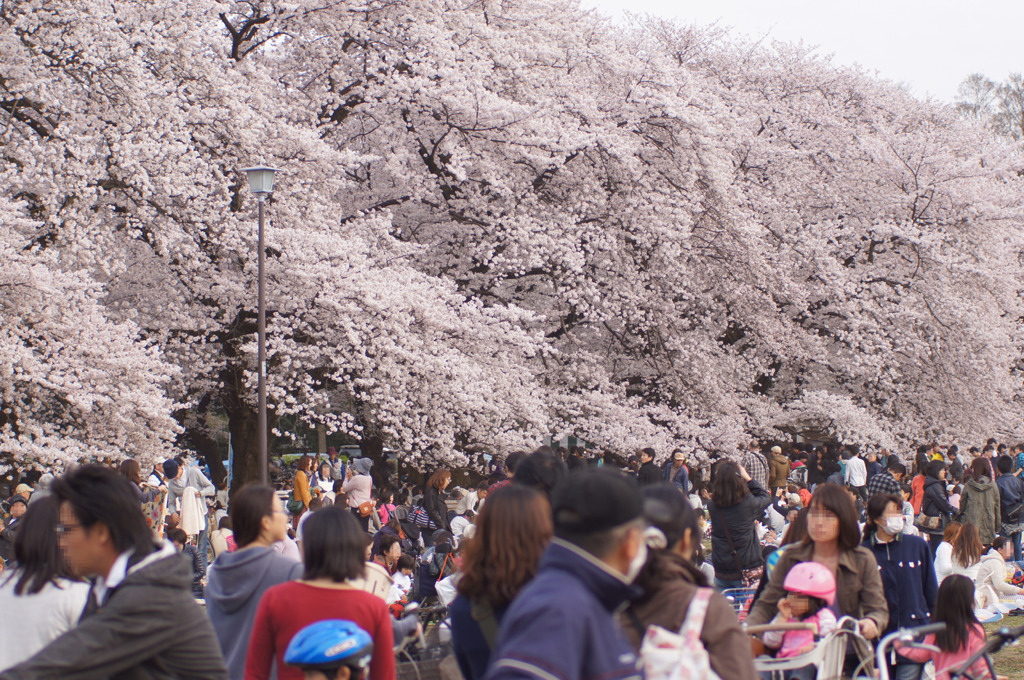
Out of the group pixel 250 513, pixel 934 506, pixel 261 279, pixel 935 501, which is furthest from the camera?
pixel 261 279

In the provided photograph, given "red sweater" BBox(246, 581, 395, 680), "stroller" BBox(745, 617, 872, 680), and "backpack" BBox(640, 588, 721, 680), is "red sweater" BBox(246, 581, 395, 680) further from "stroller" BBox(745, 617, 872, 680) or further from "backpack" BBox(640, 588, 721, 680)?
"stroller" BBox(745, 617, 872, 680)

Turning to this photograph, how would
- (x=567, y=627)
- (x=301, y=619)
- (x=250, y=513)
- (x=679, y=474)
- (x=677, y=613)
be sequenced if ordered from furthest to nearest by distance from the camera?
(x=679, y=474)
(x=250, y=513)
(x=301, y=619)
(x=677, y=613)
(x=567, y=627)

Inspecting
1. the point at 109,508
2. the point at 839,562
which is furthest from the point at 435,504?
the point at 109,508

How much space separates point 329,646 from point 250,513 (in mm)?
958

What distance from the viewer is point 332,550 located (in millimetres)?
3762

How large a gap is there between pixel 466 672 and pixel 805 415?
858 inches

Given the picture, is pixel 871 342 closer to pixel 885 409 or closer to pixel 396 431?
pixel 885 409

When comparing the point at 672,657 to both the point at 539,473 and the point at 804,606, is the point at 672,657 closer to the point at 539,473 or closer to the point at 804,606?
the point at 539,473

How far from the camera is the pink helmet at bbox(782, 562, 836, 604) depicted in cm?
457

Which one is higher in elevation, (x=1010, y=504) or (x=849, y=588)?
(x=849, y=588)

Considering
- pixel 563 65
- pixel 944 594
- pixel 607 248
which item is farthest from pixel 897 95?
pixel 944 594

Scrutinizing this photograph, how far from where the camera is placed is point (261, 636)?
375cm

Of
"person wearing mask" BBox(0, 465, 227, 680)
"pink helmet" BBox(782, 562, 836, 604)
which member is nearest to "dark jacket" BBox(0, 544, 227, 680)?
"person wearing mask" BBox(0, 465, 227, 680)

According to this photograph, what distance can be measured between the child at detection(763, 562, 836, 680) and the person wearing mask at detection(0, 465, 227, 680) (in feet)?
8.06
